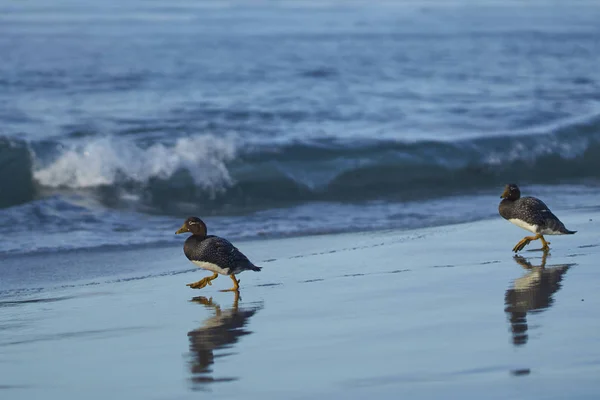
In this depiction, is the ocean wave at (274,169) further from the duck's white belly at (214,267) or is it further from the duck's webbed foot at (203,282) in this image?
the duck's white belly at (214,267)

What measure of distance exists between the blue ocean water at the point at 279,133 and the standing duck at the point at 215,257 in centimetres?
266

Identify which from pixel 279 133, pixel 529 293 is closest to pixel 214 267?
pixel 529 293

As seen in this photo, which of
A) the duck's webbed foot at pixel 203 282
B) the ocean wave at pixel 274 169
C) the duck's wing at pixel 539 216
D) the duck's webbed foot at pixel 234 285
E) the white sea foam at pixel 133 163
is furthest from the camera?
the white sea foam at pixel 133 163

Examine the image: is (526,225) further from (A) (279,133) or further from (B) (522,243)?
(A) (279,133)

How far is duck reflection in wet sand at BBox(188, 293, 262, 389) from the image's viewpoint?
5.77 metres

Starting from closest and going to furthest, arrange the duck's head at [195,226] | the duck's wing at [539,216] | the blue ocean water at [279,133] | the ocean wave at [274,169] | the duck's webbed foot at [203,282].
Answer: the duck's webbed foot at [203,282] → the duck's head at [195,226] → the duck's wing at [539,216] → the blue ocean water at [279,133] → the ocean wave at [274,169]

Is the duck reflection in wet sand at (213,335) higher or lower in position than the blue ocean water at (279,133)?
lower

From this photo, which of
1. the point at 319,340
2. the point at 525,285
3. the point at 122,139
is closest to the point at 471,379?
the point at 319,340

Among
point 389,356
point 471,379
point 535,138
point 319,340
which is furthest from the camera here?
point 535,138

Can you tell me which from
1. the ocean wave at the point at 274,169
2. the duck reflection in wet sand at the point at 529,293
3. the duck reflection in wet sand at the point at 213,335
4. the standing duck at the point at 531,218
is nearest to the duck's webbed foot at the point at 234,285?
the duck reflection in wet sand at the point at 213,335

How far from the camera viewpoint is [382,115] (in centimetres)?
2084

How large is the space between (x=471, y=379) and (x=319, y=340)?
112 cm

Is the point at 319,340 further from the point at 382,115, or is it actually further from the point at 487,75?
the point at 487,75

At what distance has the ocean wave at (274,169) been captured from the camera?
1431 centimetres
